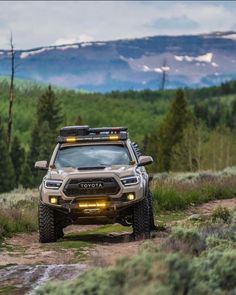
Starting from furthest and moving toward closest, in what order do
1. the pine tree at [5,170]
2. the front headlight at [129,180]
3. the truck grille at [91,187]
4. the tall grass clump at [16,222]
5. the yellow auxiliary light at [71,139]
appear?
the pine tree at [5,170] < the tall grass clump at [16,222] < the yellow auxiliary light at [71,139] < the front headlight at [129,180] < the truck grille at [91,187]

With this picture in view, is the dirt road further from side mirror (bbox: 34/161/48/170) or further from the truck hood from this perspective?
side mirror (bbox: 34/161/48/170)

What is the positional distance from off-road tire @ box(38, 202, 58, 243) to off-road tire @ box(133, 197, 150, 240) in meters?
1.44

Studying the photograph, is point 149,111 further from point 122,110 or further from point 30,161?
point 30,161

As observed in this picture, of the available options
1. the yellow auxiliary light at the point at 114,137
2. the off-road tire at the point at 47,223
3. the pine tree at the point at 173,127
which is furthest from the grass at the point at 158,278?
the pine tree at the point at 173,127

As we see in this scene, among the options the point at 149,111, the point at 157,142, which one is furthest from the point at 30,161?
the point at 149,111

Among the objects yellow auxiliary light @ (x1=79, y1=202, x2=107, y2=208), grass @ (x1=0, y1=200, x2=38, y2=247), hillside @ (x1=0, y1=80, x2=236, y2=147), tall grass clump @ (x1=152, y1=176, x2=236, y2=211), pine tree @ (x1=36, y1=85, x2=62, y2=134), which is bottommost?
hillside @ (x1=0, y1=80, x2=236, y2=147)

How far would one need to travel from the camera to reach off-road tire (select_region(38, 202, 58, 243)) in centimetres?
1168

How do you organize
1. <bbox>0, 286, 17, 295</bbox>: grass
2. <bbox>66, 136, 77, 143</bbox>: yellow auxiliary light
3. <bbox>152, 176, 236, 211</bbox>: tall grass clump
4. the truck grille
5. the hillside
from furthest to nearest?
the hillside → <bbox>152, 176, 236, 211</bbox>: tall grass clump → <bbox>66, 136, 77, 143</bbox>: yellow auxiliary light → the truck grille → <bbox>0, 286, 17, 295</bbox>: grass

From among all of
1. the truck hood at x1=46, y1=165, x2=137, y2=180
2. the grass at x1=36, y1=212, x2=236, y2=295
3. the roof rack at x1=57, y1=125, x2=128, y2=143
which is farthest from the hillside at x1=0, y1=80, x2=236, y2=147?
the grass at x1=36, y1=212, x2=236, y2=295

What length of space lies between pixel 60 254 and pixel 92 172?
6.31 feet

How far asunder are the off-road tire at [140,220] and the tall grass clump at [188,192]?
5.50 m

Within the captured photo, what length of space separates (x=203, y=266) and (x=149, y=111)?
183676 millimetres

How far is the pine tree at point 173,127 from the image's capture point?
77188 mm

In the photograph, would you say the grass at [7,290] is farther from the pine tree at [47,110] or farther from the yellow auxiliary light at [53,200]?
the pine tree at [47,110]
